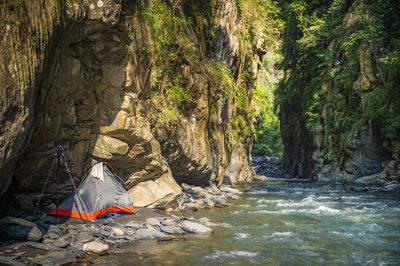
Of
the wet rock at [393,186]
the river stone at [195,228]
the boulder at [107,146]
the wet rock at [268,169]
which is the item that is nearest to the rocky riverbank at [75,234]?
the river stone at [195,228]

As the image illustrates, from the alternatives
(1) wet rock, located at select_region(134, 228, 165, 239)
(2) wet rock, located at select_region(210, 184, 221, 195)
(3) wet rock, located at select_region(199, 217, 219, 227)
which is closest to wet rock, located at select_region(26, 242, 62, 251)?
(1) wet rock, located at select_region(134, 228, 165, 239)

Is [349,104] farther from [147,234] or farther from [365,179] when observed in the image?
[147,234]

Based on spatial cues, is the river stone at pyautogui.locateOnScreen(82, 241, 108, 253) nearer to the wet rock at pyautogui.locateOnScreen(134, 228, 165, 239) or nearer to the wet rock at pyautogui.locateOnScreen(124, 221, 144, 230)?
the wet rock at pyautogui.locateOnScreen(134, 228, 165, 239)

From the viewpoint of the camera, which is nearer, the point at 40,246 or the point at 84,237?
the point at 40,246

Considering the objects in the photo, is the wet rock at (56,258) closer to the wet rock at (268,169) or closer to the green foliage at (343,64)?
the green foliage at (343,64)

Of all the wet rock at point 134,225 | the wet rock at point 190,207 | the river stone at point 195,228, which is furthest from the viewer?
the wet rock at point 190,207

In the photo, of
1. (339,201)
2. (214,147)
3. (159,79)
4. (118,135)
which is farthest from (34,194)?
(339,201)

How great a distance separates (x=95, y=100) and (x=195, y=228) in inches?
156

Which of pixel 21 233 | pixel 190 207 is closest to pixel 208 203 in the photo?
pixel 190 207

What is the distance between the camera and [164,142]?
11656mm

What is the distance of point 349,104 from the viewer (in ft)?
76.6

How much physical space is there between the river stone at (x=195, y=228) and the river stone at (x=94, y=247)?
88.3 inches

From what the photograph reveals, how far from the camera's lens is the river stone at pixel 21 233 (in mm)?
5535

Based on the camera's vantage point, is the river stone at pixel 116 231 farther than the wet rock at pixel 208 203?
No
